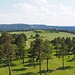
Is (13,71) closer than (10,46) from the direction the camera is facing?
No

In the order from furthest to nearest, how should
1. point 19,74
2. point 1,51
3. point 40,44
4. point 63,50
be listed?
point 1,51 < point 63,50 < point 19,74 < point 40,44

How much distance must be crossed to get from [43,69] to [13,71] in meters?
14.0

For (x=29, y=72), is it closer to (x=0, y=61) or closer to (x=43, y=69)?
(x=43, y=69)

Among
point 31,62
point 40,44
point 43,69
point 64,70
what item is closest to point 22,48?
point 31,62

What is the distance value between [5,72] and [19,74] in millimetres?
8695

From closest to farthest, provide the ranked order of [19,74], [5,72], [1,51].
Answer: [19,74] < [5,72] < [1,51]

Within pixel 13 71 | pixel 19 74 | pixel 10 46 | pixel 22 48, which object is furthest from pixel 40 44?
pixel 22 48

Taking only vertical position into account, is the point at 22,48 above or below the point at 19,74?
above

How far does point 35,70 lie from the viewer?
90.8 metres

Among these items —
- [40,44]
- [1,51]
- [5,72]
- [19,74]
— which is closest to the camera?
[40,44]

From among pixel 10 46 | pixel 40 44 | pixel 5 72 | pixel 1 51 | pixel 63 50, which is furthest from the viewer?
pixel 1 51

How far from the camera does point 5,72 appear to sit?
88.3 meters

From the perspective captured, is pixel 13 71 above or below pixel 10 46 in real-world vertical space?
below

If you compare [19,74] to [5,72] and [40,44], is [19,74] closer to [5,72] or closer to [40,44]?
[5,72]
